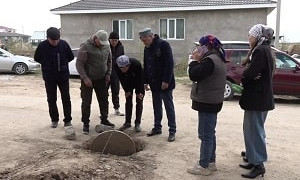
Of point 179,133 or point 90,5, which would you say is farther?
point 90,5

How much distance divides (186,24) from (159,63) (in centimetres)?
1900

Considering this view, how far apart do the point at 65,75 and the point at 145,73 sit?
55.7 inches

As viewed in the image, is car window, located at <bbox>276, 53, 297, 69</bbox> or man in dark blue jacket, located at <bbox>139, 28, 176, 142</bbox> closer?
man in dark blue jacket, located at <bbox>139, 28, 176, 142</bbox>

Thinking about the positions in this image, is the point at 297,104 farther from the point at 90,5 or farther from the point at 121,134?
the point at 90,5

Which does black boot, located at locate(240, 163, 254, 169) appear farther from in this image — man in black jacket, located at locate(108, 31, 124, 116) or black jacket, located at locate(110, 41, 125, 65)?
black jacket, located at locate(110, 41, 125, 65)

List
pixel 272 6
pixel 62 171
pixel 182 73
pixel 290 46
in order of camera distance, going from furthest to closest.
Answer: pixel 290 46, pixel 272 6, pixel 182 73, pixel 62 171

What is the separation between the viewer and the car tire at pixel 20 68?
18.7 meters

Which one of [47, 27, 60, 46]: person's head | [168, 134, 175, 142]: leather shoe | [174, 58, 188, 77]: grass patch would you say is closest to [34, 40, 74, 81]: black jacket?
[47, 27, 60, 46]: person's head

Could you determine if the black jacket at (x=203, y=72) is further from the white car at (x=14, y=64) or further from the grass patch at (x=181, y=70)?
the white car at (x=14, y=64)

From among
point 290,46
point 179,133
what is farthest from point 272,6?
point 179,133

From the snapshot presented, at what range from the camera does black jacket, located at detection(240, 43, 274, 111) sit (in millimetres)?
4801

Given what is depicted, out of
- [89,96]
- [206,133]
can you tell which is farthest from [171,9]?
[206,133]

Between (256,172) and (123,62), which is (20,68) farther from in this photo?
(256,172)

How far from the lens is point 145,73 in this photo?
277 inches
